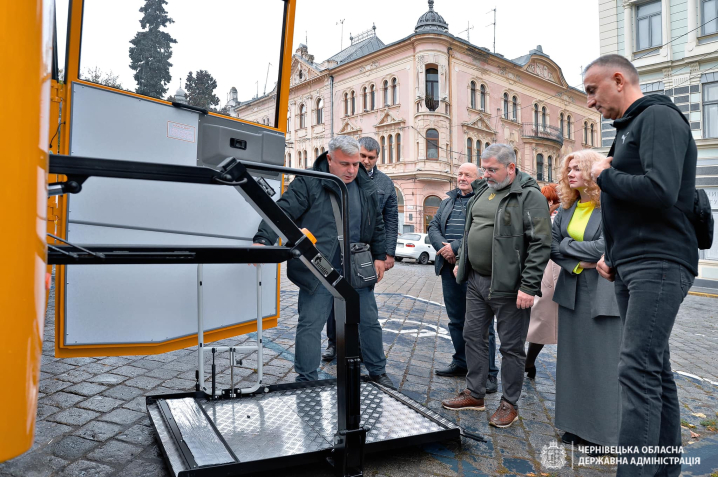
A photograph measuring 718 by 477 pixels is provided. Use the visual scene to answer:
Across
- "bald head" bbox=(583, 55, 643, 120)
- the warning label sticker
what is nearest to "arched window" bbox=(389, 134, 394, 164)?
the warning label sticker

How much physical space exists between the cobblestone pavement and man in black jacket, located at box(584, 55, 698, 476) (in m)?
0.74

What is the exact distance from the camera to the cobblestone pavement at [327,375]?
288cm

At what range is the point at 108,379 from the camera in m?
4.33

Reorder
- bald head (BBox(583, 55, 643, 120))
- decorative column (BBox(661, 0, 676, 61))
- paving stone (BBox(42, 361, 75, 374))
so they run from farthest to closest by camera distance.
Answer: decorative column (BBox(661, 0, 676, 61)), paving stone (BBox(42, 361, 75, 374)), bald head (BBox(583, 55, 643, 120))

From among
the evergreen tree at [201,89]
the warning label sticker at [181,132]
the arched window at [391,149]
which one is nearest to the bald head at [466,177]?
the evergreen tree at [201,89]

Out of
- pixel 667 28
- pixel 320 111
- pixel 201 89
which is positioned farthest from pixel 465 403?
pixel 320 111

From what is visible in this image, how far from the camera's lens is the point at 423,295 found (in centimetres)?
1052

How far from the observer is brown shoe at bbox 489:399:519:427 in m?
3.55

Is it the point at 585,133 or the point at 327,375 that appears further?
the point at 585,133

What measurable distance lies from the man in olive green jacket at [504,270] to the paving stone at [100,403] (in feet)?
7.92

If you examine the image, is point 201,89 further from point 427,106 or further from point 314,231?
point 427,106

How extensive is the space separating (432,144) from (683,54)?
17.2 metres

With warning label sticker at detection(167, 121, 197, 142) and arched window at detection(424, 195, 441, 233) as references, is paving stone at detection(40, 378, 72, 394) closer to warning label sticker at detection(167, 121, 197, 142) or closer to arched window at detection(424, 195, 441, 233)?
warning label sticker at detection(167, 121, 197, 142)

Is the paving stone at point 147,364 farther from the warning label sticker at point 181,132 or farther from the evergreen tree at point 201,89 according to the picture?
the evergreen tree at point 201,89
